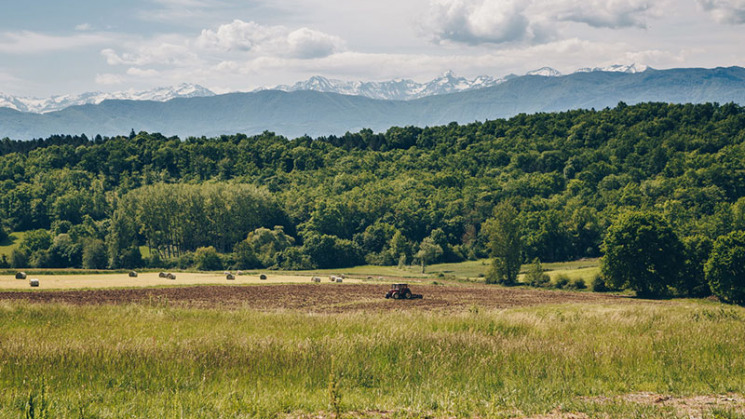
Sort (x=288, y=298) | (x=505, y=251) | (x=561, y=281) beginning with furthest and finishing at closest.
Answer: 1. (x=505, y=251)
2. (x=561, y=281)
3. (x=288, y=298)

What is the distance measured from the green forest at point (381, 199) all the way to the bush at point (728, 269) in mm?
34148

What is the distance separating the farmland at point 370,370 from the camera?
11781 millimetres

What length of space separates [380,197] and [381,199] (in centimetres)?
174

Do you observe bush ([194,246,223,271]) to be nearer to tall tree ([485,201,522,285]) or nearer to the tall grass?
tall tree ([485,201,522,285])

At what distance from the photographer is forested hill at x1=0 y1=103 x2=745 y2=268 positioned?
12462cm

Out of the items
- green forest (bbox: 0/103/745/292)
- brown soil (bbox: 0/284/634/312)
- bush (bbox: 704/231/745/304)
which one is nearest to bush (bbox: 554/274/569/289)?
green forest (bbox: 0/103/745/292)

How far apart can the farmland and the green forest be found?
81.9m

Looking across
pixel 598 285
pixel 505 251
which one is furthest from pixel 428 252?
pixel 598 285

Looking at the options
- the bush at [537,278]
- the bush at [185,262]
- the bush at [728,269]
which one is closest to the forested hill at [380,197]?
the bush at [185,262]

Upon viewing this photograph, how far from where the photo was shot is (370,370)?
14.8 metres

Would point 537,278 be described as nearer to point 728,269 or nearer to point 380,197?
point 728,269

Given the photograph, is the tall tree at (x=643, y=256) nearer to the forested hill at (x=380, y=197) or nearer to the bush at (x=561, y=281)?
the bush at (x=561, y=281)

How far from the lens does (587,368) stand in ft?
50.7

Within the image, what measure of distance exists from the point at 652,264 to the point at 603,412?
6965 centimetres
